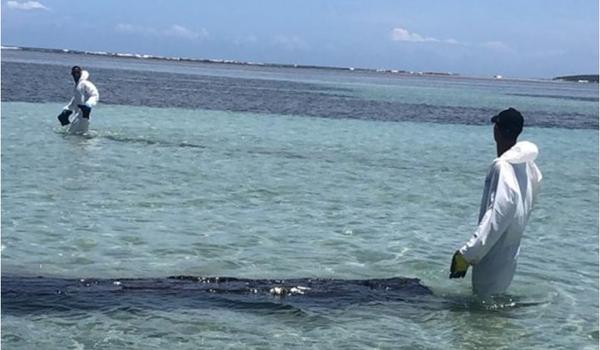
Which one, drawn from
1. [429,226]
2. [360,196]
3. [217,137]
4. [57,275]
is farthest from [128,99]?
[57,275]

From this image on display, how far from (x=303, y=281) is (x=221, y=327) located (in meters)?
1.81

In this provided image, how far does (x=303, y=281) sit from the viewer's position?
33.3ft

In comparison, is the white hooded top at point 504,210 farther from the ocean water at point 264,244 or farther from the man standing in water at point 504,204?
the ocean water at point 264,244

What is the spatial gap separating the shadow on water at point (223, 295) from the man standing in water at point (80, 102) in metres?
13.3

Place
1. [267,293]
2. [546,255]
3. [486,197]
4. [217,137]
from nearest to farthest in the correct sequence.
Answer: [486,197] → [267,293] → [546,255] → [217,137]

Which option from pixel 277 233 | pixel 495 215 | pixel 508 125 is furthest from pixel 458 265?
pixel 277 233

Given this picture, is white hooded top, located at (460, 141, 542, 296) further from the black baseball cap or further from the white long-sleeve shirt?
the white long-sleeve shirt

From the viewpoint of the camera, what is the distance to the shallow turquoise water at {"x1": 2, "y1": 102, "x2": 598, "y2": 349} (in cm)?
858

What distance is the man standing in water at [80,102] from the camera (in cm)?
2261

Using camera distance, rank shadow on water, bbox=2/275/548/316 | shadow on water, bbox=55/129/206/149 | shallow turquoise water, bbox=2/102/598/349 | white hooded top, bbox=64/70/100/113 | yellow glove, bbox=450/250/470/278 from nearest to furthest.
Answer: shallow turquoise water, bbox=2/102/598/349, yellow glove, bbox=450/250/470/278, shadow on water, bbox=2/275/548/316, white hooded top, bbox=64/70/100/113, shadow on water, bbox=55/129/206/149

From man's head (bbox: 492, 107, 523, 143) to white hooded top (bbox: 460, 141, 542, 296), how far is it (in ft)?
0.37

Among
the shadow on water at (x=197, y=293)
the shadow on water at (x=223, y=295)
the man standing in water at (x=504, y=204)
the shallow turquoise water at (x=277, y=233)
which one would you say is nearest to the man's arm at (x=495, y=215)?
the man standing in water at (x=504, y=204)

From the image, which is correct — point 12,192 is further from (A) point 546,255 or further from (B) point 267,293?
(A) point 546,255

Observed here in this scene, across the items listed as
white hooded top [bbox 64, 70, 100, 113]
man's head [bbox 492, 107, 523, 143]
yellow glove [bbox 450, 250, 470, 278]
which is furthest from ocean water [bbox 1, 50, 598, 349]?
man's head [bbox 492, 107, 523, 143]
